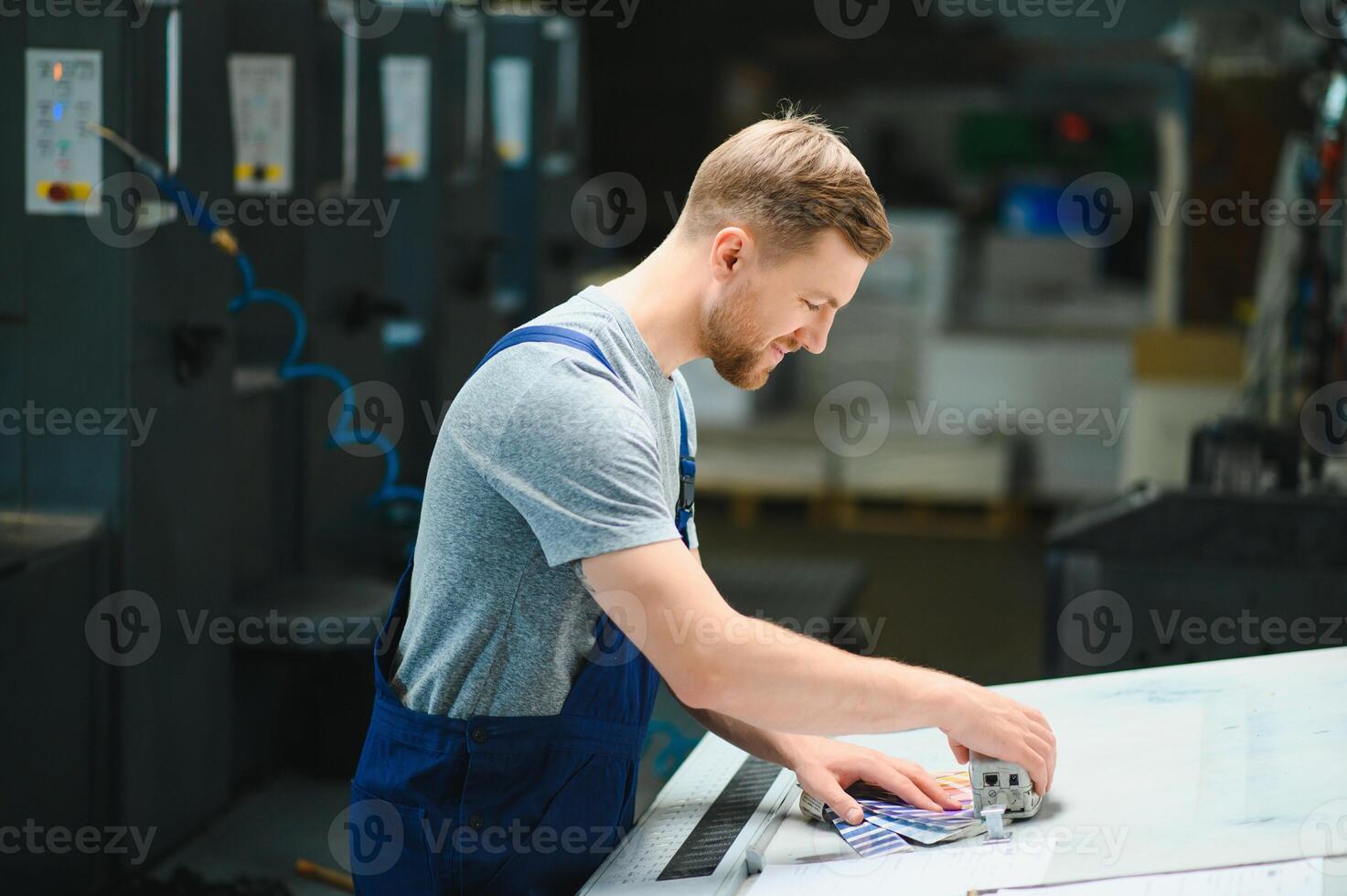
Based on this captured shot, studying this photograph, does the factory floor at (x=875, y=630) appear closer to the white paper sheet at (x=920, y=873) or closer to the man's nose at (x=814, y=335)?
the white paper sheet at (x=920, y=873)

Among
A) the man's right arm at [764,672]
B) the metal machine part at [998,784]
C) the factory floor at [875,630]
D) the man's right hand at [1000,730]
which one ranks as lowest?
the factory floor at [875,630]

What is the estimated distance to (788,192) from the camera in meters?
1.93

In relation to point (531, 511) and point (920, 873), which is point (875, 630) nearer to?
point (920, 873)

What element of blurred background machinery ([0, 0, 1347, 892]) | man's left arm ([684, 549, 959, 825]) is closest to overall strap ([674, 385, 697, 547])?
man's left arm ([684, 549, 959, 825])

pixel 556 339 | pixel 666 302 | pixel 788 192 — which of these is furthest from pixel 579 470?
pixel 788 192

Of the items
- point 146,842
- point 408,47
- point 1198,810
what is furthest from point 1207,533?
point 408,47

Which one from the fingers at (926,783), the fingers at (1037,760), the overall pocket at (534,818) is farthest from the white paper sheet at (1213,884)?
the overall pocket at (534,818)

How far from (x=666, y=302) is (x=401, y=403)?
4.10 m

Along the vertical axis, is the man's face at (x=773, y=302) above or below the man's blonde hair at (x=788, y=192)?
below

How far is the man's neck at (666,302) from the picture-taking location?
201 centimetres

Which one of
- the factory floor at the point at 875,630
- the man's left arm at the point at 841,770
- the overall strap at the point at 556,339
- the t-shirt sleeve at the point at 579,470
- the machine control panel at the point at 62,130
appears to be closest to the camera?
the t-shirt sleeve at the point at 579,470

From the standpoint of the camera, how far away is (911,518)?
9.23 metres

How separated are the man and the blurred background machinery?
1505 mm

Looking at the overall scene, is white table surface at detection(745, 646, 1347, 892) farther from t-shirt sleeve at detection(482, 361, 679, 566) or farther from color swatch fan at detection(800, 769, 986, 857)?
t-shirt sleeve at detection(482, 361, 679, 566)
